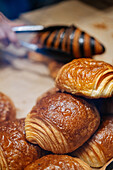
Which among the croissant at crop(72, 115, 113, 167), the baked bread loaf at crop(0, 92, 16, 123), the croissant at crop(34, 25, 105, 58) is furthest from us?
the croissant at crop(34, 25, 105, 58)

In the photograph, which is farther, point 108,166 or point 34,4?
point 34,4

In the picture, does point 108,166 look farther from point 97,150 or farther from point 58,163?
point 58,163

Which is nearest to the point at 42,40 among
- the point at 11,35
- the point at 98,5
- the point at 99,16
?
the point at 11,35

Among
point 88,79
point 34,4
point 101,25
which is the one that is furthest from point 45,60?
point 34,4

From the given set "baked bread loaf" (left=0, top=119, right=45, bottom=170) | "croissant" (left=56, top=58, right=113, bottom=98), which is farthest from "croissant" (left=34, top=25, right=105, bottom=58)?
"baked bread loaf" (left=0, top=119, right=45, bottom=170)

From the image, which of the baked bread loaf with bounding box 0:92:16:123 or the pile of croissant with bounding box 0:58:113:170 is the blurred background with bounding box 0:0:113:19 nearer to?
the baked bread loaf with bounding box 0:92:16:123

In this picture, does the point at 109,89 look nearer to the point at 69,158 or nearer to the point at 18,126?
the point at 69,158

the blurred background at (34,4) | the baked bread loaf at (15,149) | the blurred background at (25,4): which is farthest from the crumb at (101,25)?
the baked bread loaf at (15,149)
